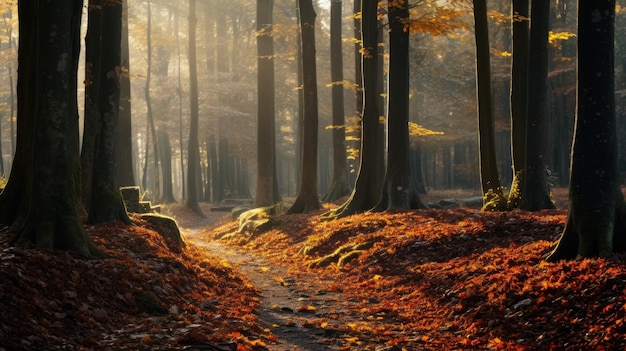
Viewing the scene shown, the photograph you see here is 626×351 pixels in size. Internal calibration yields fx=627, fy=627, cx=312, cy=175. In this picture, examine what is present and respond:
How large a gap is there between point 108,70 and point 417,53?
22885 millimetres

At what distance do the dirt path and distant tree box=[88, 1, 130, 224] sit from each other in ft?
9.95

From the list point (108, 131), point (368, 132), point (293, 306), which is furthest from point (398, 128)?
point (293, 306)

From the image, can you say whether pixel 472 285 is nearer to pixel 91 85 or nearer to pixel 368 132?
pixel 91 85

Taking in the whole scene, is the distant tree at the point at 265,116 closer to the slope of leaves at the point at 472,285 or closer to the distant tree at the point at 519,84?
the slope of leaves at the point at 472,285

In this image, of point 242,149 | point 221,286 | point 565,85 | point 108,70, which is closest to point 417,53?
point 565,85

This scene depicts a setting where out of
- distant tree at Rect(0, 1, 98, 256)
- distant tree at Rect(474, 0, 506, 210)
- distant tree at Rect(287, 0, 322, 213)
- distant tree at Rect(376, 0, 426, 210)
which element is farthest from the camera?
distant tree at Rect(287, 0, 322, 213)

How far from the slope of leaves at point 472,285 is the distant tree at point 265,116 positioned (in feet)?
32.7

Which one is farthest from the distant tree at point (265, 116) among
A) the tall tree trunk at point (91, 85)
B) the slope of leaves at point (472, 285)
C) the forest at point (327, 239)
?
the tall tree trunk at point (91, 85)

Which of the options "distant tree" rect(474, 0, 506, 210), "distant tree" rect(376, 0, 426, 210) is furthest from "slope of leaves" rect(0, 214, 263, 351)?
"distant tree" rect(474, 0, 506, 210)

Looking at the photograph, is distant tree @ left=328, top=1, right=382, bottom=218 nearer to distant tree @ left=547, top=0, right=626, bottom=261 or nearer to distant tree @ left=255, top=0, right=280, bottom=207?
distant tree @ left=255, top=0, right=280, bottom=207

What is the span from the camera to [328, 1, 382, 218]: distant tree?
17.5m

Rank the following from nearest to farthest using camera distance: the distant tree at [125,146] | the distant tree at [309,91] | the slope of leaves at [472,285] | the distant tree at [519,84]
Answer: the slope of leaves at [472,285]
the distant tree at [519,84]
the distant tree at [309,91]
the distant tree at [125,146]

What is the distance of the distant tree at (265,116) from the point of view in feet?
79.3

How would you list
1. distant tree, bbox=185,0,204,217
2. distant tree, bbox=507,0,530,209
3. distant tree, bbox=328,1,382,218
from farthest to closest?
distant tree, bbox=185,0,204,217 → distant tree, bbox=328,1,382,218 → distant tree, bbox=507,0,530,209
